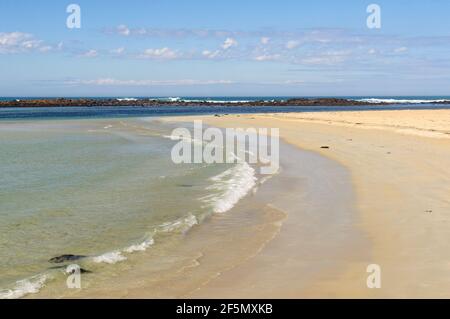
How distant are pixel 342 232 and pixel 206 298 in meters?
3.81

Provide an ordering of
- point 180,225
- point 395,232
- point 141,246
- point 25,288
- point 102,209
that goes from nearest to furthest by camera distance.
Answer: point 25,288 → point 141,246 → point 395,232 → point 180,225 → point 102,209

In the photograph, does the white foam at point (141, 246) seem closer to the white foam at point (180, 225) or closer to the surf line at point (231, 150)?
the white foam at point (180, 225)

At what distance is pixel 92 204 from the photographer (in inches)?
484

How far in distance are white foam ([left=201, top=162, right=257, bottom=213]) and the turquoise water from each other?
1.3 inches

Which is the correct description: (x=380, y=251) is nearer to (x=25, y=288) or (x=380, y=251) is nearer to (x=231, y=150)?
(x=25, y=288)

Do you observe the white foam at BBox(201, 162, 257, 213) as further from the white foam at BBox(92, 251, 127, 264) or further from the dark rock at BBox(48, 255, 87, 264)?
the dark rock at BBox(48, 255, 87, 264)

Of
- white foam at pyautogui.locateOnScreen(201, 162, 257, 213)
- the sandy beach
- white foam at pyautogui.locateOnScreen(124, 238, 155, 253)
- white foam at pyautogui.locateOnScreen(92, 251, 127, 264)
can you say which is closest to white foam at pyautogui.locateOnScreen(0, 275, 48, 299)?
white foam at pyautogui.locateOnScreen(92, 251, 127, 264)

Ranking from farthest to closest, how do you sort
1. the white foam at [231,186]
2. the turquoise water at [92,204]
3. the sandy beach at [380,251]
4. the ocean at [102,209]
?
the white foam at [231,186]
the turquoise water at [92,204]
the ocean at [102,209]
the sandy beach at [380,251]

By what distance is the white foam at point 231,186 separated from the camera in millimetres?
A: 12297

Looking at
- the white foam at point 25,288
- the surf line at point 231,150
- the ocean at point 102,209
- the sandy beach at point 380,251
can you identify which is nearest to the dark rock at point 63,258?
the ocean at point 102,209

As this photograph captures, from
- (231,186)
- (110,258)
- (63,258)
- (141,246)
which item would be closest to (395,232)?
(141,246)

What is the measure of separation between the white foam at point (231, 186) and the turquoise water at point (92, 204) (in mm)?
34

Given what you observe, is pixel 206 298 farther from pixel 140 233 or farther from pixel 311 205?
pixel 311 205

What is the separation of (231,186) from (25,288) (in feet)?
27.1
